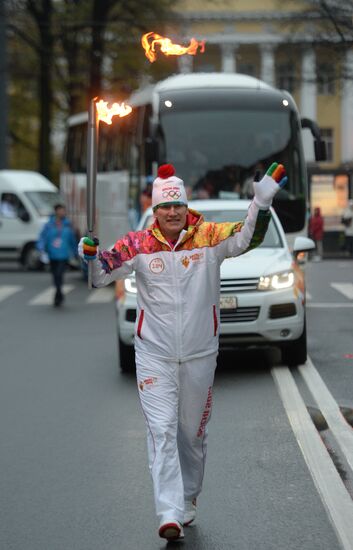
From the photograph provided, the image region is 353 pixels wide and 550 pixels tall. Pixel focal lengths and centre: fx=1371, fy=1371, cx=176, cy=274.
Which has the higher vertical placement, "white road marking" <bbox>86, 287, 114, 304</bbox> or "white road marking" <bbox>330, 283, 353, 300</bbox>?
"white road marking" <bbox>330, 283, 353, 300</bbox>

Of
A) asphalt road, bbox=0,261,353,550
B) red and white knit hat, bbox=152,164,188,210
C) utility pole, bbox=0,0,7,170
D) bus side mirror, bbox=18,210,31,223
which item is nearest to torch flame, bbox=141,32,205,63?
red and white knit hat, bbox=152,164,188,210

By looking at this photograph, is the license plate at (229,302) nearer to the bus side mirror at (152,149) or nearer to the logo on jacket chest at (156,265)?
the logo on jacket chest at (156,265)

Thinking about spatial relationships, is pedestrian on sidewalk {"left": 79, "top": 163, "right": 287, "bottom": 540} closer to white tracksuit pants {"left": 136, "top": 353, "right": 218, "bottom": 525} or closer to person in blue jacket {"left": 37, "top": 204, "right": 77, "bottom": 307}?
white tracksuit pants {"left": 136, "top": 353, "right": 218, "bottom": 525}

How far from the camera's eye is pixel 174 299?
6473mm

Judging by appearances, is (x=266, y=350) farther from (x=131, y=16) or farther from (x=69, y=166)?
(x=131, y=16)

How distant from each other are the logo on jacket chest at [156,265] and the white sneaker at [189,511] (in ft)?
3.74

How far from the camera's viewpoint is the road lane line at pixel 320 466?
654 cm

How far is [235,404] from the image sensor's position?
1051 cm

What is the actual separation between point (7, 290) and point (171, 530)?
1976 cm

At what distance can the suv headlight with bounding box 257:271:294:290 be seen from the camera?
12.6 m

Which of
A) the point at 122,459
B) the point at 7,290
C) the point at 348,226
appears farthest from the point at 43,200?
the point at 122,459

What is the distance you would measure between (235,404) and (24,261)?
77.2ft

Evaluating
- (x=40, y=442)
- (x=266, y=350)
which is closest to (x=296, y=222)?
(x=266, y=350)

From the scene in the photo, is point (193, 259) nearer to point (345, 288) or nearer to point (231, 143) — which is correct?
point (231, 143)
